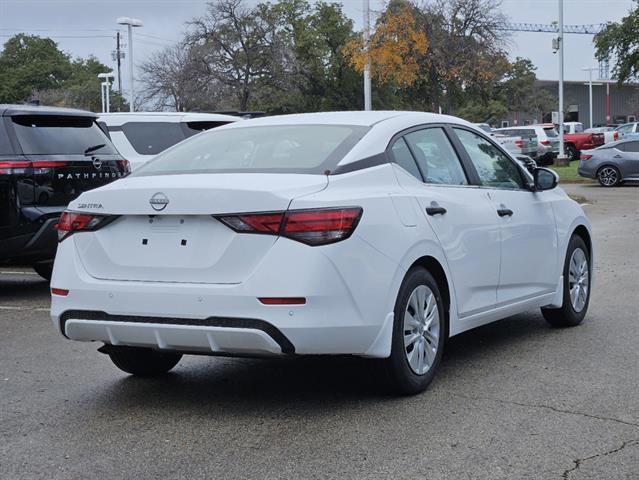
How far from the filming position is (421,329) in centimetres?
555

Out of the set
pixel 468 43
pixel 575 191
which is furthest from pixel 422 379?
pixel 468 43

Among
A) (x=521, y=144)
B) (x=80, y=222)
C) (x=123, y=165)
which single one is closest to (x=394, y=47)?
(x=521, y=144)

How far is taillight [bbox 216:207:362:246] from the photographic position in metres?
4.83

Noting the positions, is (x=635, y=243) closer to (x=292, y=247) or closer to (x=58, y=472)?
(x=292, y=247)

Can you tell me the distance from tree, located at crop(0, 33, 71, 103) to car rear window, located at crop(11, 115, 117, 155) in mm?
80677

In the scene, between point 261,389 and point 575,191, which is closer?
point 261,389

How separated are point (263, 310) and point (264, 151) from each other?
47.2 inches

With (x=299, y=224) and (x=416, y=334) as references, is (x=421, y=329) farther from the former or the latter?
(x=299, y=224)

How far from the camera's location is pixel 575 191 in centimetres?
2586

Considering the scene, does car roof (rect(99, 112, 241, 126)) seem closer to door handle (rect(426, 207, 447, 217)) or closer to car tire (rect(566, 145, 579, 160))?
door handle (rect(426, 207, 447, 217))

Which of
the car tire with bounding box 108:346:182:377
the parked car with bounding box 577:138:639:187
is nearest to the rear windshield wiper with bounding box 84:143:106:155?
the car tire with bounding box 108:346:182:377

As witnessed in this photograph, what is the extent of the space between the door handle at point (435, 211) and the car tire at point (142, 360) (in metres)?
1.75

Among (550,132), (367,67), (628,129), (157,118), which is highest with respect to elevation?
(367,67)

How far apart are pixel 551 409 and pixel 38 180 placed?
6000 mm
